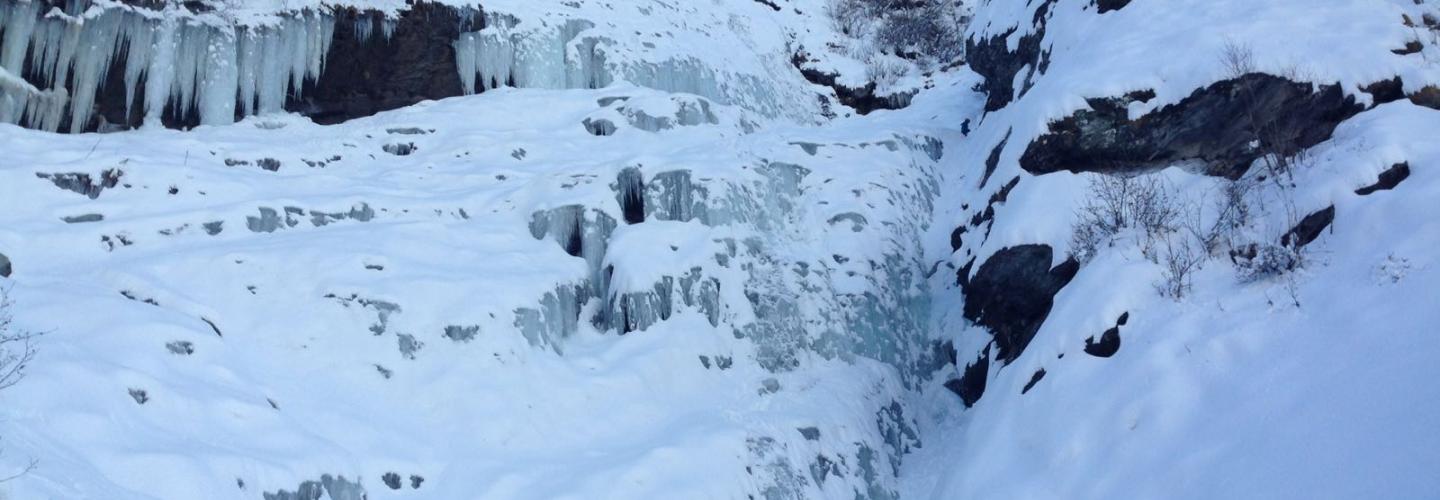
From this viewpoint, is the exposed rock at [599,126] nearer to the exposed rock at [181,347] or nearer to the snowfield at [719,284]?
the snowfield at [719,284]

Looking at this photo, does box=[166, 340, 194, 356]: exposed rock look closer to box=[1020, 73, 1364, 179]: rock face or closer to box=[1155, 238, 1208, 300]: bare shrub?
box=[1155, 238, 1208, 300]: bare shrub

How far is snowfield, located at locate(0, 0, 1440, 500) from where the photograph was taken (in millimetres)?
7680

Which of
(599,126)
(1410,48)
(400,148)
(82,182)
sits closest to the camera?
(1410,48)

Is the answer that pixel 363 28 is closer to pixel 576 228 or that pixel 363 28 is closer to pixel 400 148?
pixel 400 148

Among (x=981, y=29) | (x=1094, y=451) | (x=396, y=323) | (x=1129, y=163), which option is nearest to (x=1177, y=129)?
(x=1129, y=163)

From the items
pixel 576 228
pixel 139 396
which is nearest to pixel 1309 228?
pixel 576 228

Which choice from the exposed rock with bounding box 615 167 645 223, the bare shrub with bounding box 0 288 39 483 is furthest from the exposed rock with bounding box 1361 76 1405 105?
the bare shrub with bounding box 0 288 39 483

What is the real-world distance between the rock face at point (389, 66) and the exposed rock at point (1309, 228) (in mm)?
12132

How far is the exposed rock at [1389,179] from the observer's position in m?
9.10

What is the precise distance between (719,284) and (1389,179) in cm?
653

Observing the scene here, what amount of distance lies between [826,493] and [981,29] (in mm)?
10531

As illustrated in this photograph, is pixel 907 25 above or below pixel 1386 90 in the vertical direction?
below

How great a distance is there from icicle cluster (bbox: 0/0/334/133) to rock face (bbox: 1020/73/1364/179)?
10.6m

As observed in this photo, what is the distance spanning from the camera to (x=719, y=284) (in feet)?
40.3
